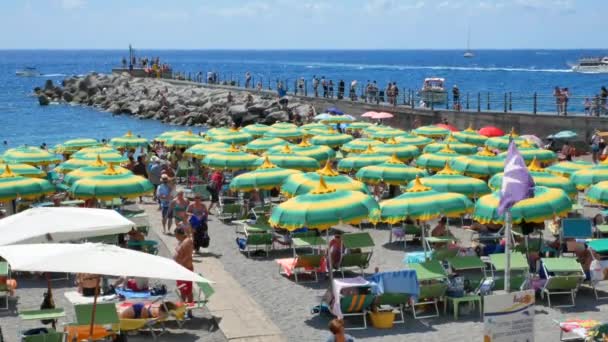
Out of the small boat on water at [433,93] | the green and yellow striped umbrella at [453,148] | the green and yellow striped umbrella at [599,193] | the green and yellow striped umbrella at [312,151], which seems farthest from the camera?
the small boat on water at [433,93]

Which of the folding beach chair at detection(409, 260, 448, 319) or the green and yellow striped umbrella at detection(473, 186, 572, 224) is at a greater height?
the green and yellow striped umbrella at detection(473, 186, 572, 224)

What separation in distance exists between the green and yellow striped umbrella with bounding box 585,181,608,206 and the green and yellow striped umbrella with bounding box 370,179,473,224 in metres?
2.85

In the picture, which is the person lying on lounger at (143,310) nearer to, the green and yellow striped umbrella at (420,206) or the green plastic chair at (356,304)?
the green plastic chair at (356,304)

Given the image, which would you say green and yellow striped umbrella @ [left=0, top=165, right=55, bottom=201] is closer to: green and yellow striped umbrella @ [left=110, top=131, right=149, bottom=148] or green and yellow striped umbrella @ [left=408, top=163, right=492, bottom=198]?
green and yellow striped umbrella @ [left=408, top=163, right=492, bottom=198]

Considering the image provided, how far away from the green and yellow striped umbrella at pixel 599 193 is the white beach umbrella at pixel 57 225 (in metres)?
8.84

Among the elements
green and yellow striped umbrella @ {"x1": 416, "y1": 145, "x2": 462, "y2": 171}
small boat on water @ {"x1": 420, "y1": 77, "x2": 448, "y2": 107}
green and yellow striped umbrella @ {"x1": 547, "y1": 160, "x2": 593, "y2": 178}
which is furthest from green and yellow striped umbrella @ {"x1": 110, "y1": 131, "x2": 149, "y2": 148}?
small boat on water @ {"x1": 420, "y1": 77, "x2": 448, "y2": 107}

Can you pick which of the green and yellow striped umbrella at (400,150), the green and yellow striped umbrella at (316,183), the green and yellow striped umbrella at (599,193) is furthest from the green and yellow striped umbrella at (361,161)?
the green and yellow striped umbrella at (599,193)

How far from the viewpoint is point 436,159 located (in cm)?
2105

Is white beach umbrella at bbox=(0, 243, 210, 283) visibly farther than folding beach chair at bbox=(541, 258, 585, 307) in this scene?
No

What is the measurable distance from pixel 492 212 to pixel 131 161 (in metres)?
12.8

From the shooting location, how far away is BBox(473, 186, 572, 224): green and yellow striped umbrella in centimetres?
1370

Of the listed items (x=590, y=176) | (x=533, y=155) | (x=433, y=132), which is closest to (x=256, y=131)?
(x=433, y=132)

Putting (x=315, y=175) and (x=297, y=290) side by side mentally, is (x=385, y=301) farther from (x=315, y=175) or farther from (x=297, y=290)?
(x=315, y=175)

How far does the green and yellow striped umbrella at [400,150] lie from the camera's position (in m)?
22.8
